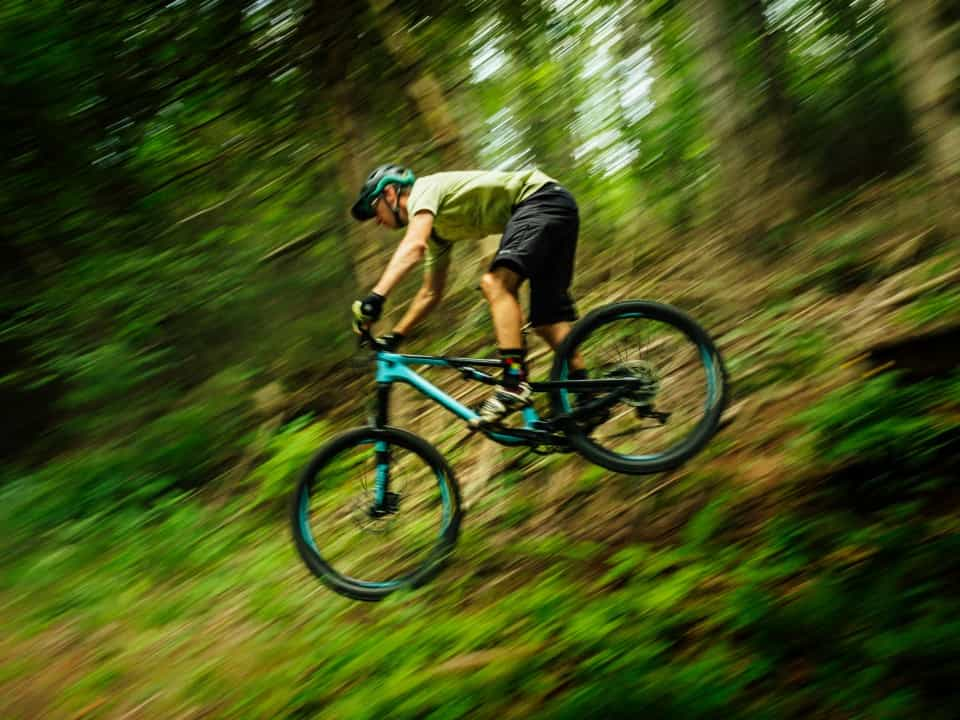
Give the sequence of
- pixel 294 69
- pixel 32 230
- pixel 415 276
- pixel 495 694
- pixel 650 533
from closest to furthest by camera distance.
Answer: pixel 495 694
pixel 650 533
pixel 32 230
pixel 294 69
pixel 415 276

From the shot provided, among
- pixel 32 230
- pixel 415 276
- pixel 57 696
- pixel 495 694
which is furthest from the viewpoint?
pixel 415 276

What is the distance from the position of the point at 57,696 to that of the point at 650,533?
3.18 m

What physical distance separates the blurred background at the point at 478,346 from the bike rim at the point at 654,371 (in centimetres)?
22

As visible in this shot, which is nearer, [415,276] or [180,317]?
[180,317]

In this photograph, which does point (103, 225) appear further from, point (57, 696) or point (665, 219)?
point (665, 219)

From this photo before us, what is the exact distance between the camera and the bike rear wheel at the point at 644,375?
3.80 m

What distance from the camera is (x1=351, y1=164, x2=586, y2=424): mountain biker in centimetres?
373

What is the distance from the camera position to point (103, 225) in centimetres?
658

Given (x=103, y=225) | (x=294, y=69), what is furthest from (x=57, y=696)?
(x=294, y=69)

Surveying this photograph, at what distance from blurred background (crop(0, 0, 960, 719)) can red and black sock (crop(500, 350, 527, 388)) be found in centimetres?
82

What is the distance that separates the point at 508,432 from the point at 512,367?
A: 1.03ft

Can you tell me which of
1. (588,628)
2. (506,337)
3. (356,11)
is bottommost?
(588,628)

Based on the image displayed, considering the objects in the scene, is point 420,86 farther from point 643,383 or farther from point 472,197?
point 643,383

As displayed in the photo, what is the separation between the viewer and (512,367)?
379 cm
